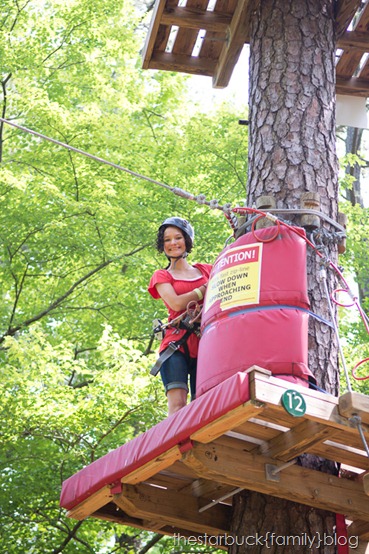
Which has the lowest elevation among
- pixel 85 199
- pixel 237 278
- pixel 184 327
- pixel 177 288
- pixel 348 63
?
pixel 237 278

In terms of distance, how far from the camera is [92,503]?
15.0ft

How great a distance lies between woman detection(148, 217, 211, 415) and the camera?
4.98 metres

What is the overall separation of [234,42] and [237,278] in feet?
8.70

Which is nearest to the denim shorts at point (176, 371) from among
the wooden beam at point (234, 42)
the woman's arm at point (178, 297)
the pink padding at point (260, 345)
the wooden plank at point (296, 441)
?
the woman's arm at point (178, 297)

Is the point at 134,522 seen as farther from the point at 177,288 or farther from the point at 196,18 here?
the point at 196,18

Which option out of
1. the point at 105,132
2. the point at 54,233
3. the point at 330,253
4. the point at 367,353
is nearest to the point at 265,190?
the point at 330,253

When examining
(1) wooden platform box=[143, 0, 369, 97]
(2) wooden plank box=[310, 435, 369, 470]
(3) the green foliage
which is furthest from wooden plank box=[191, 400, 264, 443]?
(3) the green foliage

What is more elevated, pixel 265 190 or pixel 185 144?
pixel 185 144

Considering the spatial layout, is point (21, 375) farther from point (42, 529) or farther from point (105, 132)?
point (105, 132)

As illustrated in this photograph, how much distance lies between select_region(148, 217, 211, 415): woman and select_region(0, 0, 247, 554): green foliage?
145 inches

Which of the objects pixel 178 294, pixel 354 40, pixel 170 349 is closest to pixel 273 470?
pixel 170 349

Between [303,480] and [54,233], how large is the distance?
741cm

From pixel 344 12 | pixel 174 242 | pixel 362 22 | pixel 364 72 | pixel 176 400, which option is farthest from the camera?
pixel 364 72

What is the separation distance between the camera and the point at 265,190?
16.3ft
